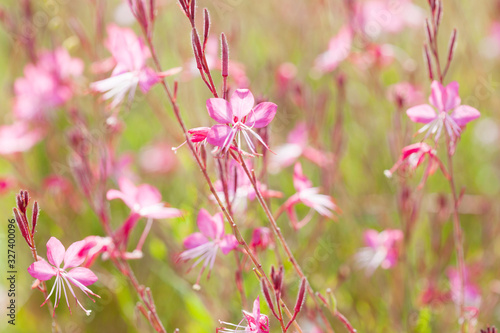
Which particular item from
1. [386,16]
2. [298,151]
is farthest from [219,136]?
[386,16]

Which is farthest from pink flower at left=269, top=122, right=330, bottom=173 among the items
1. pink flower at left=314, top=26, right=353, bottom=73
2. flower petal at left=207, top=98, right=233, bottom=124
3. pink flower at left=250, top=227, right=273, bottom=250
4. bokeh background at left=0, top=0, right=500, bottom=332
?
flower petal at left=207, top=98, right=233, bottom=124

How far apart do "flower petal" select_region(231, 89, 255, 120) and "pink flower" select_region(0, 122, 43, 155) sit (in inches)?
58.2

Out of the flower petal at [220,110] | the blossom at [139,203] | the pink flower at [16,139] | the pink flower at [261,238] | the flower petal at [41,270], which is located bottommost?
the pink flower at [16,139]

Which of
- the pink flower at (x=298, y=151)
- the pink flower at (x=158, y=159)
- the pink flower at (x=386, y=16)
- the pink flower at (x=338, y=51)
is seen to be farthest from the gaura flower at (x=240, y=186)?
the pink flower at (x=158, y=159)

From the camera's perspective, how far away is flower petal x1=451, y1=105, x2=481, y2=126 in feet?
3.70

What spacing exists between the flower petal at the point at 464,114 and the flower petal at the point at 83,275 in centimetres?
79

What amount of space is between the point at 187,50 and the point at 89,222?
3.59 feet

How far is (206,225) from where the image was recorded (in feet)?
3.91

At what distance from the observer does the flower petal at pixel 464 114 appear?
1.13m

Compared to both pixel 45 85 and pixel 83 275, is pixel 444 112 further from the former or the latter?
pixel 45 85

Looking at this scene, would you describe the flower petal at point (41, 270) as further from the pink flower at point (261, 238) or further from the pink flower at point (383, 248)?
the pink flower at point (383, 248)

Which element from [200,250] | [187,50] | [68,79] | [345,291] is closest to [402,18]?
[187,50]

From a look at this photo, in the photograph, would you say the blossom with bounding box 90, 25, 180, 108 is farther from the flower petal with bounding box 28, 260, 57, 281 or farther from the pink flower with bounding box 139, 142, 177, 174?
the pink flower with bounding box 139, 142, 177, 174

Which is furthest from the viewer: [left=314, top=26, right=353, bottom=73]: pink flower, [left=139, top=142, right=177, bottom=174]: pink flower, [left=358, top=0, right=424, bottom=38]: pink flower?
[left=139, top=142, right=177, bottom=174]: pink flower
